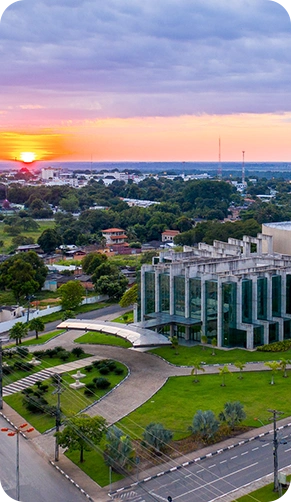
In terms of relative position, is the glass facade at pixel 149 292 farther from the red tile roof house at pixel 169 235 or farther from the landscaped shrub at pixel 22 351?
the red tile roof house at pixel 169 235

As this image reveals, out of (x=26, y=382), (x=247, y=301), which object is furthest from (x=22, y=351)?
(x=247, y=301)

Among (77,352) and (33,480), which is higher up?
(77,352)

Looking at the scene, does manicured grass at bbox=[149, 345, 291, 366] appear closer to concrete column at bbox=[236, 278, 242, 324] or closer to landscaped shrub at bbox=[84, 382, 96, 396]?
concrete column at bbox=[236, 278, 242, 324]

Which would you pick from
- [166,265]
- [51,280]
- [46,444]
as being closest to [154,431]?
[46,444]

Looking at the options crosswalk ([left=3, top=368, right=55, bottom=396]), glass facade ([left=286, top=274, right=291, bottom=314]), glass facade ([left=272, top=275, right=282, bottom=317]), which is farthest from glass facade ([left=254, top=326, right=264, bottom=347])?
crosswalk ([left=3, top=368, right=55, bottom=396])

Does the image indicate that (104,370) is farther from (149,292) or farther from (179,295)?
(149,292)

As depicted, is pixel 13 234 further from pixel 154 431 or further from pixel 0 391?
pixel 154 431
